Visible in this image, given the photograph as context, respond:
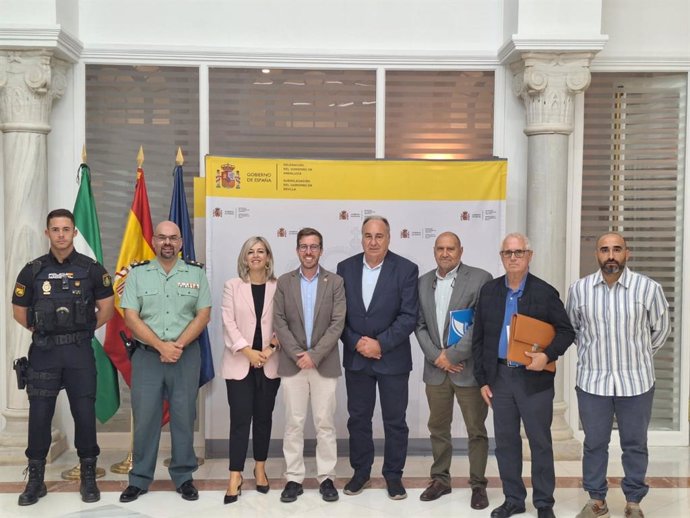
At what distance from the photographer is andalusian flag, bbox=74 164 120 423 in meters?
5.14

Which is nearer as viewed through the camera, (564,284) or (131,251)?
(131,251)

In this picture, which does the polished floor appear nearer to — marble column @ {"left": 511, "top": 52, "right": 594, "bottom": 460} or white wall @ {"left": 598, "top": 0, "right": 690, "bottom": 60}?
marble column @ {"left": 511, "top": 52, "right": 594, "bottom": 460}

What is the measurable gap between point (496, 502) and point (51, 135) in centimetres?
412

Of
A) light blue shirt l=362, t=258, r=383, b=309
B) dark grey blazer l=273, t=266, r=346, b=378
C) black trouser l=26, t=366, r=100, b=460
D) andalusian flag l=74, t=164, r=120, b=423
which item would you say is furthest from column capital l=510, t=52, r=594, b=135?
black trouser l=26, t=366, r=100, b=460

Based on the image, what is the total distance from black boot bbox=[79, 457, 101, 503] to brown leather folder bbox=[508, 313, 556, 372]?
260 centimetres

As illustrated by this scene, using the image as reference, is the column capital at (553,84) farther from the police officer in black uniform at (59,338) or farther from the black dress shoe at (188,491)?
the black dress shoe at (188,491)

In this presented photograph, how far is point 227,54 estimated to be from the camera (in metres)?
5.72

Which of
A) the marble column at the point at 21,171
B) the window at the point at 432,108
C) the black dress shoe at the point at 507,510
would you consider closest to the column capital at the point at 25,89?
the marble column at the point at 21,171

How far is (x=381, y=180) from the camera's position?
17.9 feet

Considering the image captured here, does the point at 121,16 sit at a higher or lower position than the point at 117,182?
higher

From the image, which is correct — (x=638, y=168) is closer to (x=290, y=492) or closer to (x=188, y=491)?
(x=290, y=492)

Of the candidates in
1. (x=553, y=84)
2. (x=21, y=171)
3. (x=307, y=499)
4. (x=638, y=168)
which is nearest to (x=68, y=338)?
(x=21, y=171)

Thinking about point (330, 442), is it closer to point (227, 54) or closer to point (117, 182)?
point (117, 182)

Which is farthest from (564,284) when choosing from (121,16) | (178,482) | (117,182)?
(121,16)
